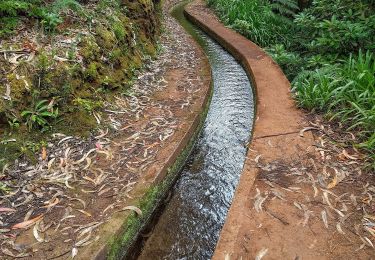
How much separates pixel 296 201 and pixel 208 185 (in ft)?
3.55

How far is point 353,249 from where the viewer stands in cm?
238

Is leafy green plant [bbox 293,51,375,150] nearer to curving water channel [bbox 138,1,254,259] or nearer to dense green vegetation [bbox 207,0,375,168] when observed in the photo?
dense green vegetation [bbox 207,0,375,168]

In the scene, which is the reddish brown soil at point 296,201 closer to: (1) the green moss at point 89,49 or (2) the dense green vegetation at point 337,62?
(2) the dense green vegetation at point 337,62

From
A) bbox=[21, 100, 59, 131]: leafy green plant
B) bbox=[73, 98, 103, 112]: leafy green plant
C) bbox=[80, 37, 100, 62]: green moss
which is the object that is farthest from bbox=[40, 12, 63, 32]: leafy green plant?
bbox=[21, 100, 59, 131]: leafy green plant

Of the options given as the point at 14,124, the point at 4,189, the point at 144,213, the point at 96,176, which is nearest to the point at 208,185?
the point at 144,213

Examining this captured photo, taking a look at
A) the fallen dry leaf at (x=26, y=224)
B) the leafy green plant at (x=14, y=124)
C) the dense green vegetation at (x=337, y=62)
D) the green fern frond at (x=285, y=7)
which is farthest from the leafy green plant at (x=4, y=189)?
the green fern frond at (x=285, y=7)

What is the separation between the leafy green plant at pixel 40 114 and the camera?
3592 millimetres

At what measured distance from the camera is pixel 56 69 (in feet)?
13.2

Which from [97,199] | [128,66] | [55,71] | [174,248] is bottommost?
[174,248]

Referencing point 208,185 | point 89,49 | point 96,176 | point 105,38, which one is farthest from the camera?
point 105,38

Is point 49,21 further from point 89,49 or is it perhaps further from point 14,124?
point 14,124

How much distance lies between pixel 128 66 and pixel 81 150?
7.70ft

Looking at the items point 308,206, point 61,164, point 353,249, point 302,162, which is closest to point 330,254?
point 353,249

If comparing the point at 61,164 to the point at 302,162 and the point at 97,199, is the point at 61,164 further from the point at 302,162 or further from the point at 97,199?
the point at 302,162
